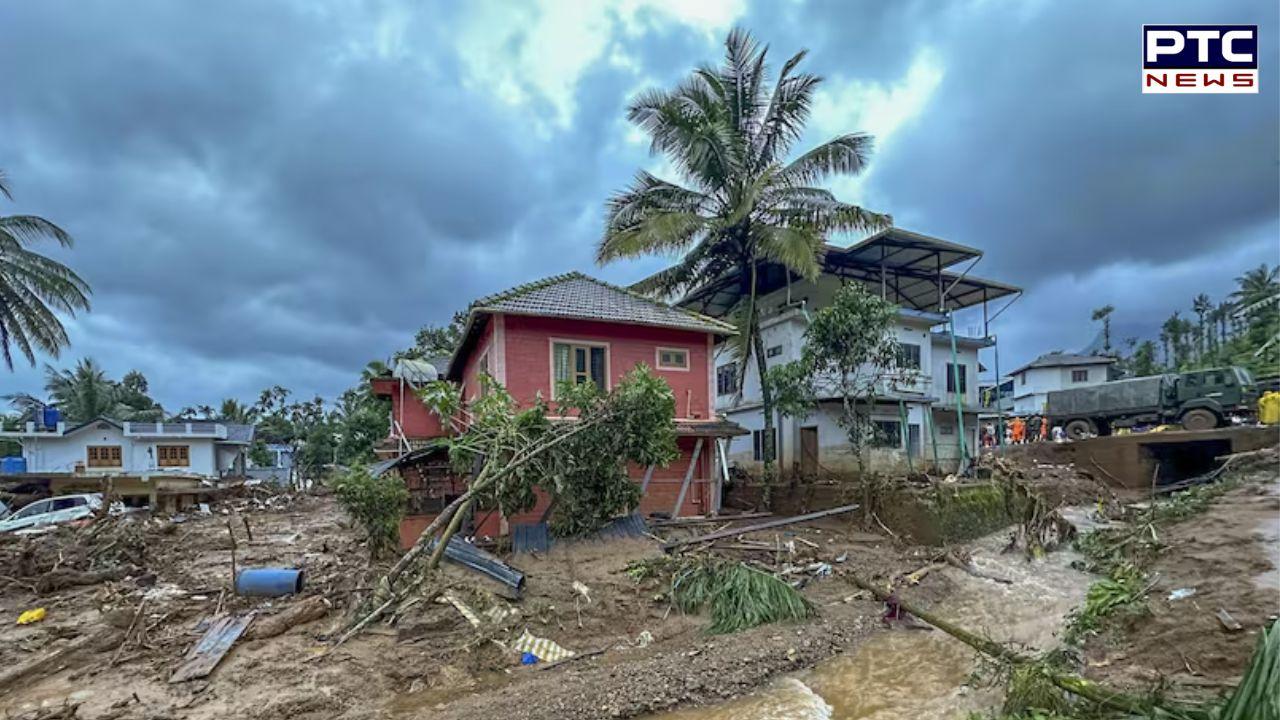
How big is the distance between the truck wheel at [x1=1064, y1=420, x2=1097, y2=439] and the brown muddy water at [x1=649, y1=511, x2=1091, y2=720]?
17.0 meters

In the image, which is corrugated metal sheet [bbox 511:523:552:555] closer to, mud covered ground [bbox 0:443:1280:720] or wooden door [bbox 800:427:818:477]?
mud covered ground [bbox 0:443:1280:720]

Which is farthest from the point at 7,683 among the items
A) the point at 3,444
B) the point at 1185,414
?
the point at 3,444

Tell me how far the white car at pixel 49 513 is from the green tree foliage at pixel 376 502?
1460cm

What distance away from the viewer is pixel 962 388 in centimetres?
2645

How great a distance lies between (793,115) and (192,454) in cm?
3946

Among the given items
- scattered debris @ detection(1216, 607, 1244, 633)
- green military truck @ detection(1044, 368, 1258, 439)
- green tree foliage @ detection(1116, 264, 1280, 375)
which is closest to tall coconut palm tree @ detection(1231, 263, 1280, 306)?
green tree foliage @ detection(1116, 264, 1280, 375)

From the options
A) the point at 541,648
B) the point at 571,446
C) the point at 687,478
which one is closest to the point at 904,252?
the point at 687,478

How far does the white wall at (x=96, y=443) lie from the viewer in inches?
1275

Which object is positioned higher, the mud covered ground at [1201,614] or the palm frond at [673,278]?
the palm frond at [673,278]

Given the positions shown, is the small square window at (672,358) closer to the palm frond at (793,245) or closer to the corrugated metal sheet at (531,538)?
the palm frond at (793,245)

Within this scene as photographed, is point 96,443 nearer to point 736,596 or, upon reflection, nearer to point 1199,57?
point 736,596

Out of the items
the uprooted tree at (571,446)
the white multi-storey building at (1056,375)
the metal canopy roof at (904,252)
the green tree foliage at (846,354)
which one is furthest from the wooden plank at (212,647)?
the white multi-storey building at (1056,375)

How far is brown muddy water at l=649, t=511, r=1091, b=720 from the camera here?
771cm

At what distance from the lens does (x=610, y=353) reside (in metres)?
16.2
